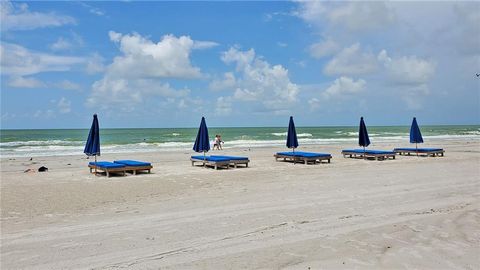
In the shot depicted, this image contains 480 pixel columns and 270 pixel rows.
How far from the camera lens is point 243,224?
6.64 meters

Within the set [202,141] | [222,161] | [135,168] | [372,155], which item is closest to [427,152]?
[372,155]

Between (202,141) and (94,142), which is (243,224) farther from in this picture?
(202,141)

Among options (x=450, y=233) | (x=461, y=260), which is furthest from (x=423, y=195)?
(x=461, y=260)

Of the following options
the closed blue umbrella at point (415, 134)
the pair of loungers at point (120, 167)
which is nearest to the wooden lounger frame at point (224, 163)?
the pair of loungers at point (120, 167)

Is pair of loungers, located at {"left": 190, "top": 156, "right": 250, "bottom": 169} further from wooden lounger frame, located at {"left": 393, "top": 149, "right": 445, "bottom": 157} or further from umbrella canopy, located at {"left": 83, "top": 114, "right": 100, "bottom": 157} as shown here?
wooden lounger frame, located at {"left": 393, "top": 149, "right": 445, "bottom": 157}

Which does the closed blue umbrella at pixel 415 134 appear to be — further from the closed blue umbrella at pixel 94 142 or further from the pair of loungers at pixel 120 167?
the closed blue umbrella at pixel 94 142

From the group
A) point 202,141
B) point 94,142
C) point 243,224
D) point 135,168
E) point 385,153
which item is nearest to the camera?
point 243,224

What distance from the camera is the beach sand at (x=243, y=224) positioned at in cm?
496

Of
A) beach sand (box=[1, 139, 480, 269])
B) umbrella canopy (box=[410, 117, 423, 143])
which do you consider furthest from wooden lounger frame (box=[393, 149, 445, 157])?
beach sand (box=[1, 139, 480, 269])

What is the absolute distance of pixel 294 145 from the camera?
17.7 meters

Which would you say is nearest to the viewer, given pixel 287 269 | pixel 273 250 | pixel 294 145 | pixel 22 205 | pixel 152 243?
pixel 287 269

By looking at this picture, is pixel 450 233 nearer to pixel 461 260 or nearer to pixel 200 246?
pixel 461 260

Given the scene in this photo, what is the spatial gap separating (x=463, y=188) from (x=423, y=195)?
1780mm

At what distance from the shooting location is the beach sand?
496cm
